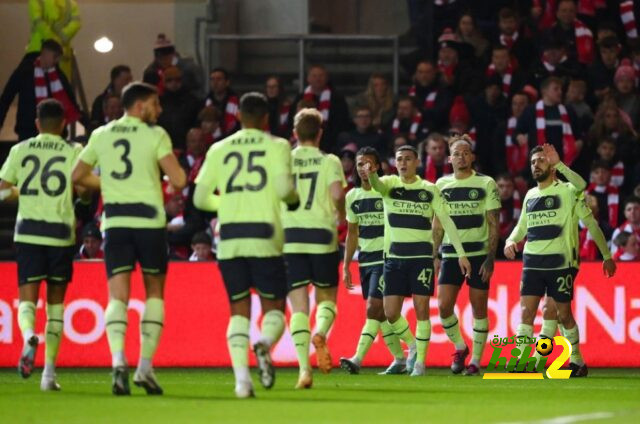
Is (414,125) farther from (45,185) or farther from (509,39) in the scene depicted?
(45,185)

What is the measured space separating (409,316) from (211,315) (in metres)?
2.15

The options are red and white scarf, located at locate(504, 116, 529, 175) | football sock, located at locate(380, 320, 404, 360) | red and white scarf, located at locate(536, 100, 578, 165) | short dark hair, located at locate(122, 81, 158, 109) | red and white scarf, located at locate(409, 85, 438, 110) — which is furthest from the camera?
red and white scarf, located at locate(409, 85, 438, 110)

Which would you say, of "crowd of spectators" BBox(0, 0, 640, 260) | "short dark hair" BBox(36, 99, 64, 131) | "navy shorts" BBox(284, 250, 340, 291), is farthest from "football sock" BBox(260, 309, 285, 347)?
"crowd of spectators" BBox(0, 0, 640, 260)

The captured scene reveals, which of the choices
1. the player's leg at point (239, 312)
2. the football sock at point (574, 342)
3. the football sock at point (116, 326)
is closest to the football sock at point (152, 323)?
the football sock at point (116, 326)

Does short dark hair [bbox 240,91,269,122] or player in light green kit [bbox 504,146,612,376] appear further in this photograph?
player in light green kit [bbox 504,146,612,376]

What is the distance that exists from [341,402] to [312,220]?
2241 mm

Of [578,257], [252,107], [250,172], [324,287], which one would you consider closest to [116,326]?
[250,172]

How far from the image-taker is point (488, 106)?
70.5 feet

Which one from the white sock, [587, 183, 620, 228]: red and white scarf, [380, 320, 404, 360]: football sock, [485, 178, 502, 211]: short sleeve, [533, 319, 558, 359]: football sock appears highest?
[485, 178, 502, 211]: short sleeve

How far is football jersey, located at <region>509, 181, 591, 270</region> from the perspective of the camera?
15.6 metres

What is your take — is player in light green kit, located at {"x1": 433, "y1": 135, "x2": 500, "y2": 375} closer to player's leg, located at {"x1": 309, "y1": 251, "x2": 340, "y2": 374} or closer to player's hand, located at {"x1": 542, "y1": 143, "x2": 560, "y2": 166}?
player's hand, located at {"x1": 542, "y1": 143, "x2": 560, "y2": 166}

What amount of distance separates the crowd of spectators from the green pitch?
4.98 meters

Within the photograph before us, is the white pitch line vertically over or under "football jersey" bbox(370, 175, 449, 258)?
under

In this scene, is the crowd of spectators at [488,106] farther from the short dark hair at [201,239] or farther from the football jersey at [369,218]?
the football jersey at [369,218]
